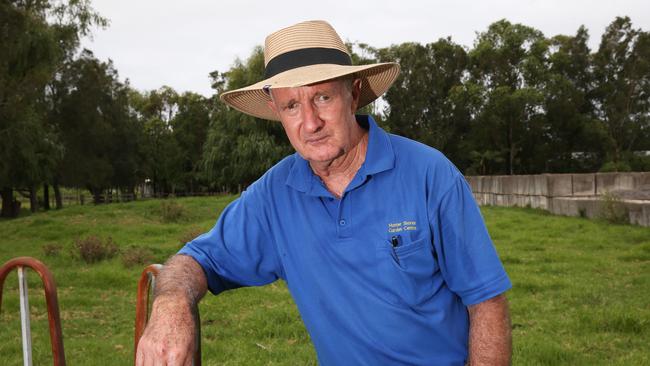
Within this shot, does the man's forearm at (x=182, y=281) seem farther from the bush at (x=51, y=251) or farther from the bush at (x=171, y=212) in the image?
the bush at (x=171, y=212)

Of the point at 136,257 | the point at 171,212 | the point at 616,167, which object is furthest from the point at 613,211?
the point at 616,167

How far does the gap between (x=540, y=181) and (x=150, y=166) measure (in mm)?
34389

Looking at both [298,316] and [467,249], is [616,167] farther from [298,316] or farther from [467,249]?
[467,249]

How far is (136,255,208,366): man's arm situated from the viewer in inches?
66.7

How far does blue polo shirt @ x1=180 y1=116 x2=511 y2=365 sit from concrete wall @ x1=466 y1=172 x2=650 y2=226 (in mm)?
12329

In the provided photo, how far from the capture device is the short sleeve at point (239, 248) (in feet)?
7.41

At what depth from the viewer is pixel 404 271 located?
2.05 m

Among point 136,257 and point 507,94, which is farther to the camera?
point 507,94

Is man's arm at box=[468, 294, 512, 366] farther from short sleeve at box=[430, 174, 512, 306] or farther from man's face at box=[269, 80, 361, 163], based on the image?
man's face at box=[269, 80, 361, 163]

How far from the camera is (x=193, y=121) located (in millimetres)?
53969

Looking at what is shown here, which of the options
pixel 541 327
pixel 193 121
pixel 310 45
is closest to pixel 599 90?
pixel 193 121

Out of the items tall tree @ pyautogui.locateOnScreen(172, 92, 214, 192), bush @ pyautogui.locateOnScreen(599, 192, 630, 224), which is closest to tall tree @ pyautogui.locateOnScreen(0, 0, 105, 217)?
bush @ pyautogui.locateOnScreen(599, 192, 630, 224)

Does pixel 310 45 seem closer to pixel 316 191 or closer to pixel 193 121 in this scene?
pixel 316 191

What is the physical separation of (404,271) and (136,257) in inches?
354
